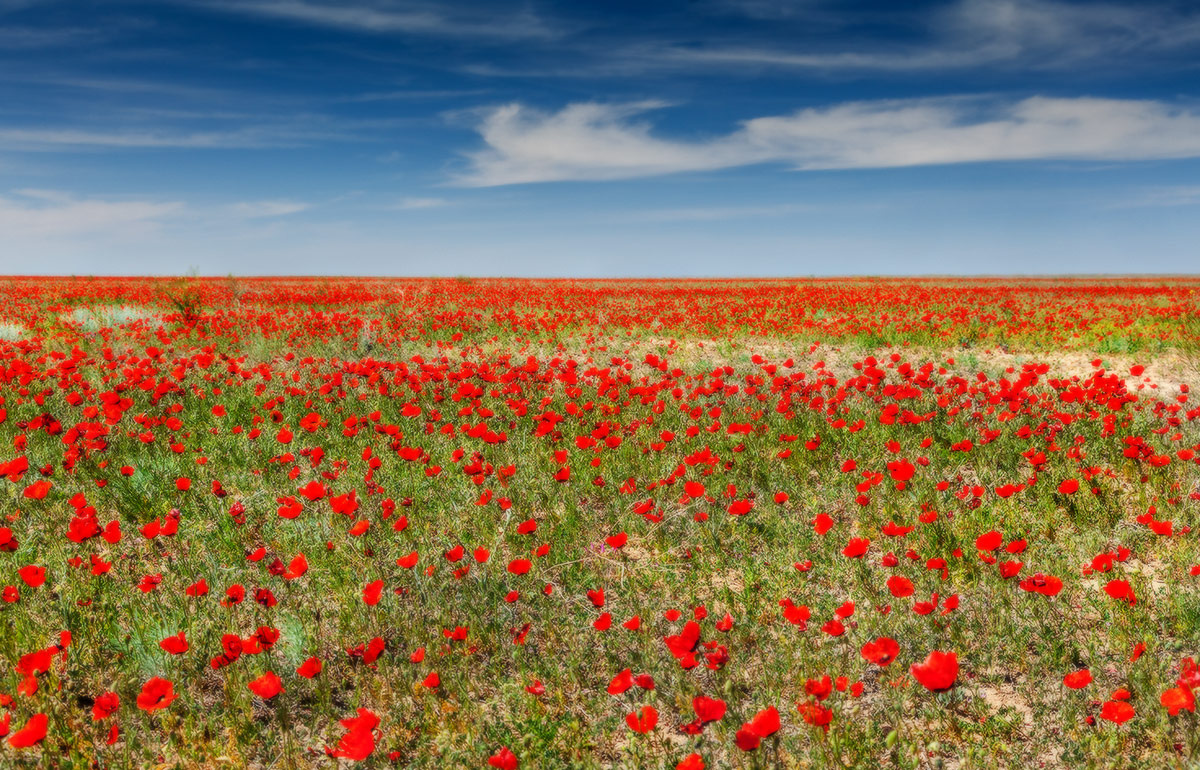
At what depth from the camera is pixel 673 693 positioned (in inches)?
111

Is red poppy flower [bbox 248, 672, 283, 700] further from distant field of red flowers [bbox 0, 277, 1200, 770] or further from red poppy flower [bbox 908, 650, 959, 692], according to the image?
red poppy flower [bbox 908, 650, 959, 692]

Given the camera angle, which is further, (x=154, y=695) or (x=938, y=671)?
(x=154, y=695)

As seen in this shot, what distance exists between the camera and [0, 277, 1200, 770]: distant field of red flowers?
2.54 metres

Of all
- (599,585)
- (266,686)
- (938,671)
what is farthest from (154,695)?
(938,671)

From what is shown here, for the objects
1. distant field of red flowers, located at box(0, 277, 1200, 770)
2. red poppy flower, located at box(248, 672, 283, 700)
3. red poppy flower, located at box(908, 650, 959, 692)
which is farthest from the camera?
distant field of red flowers, located at box(0, 277, 1200, 770)

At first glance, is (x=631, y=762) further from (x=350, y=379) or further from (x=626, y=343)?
(x=626, y=343)

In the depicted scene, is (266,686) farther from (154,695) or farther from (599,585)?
(599,585)

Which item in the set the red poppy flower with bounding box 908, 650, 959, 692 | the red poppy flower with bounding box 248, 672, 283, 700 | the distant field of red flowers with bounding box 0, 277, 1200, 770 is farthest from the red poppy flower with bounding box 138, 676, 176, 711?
the red poppy flower with bounding box 908, 650, 959, 692

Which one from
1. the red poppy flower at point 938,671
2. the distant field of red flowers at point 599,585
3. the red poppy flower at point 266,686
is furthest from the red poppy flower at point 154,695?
the red poppy flower at point 938,671

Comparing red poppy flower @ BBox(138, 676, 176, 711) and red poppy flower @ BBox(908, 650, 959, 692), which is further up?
red poppy flower @ BBox(908, 650, 959, 692)

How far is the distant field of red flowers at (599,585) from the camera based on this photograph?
2.54 meters

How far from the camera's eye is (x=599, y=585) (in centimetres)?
363

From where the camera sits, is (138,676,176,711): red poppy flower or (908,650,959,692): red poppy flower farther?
(138,676,176,711): red poppy flower

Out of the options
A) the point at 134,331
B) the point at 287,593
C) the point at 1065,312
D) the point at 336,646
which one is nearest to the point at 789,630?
the point at 336,646
